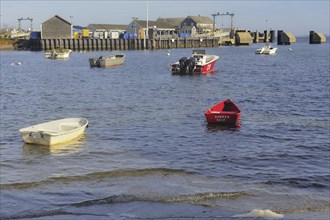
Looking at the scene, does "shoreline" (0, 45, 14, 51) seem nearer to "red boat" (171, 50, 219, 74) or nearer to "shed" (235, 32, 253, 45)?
"shed" (235, 32, 253, 45)

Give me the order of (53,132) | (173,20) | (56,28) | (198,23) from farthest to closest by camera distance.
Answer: (173,20) < (198,23) < (56,28) < (53,132)

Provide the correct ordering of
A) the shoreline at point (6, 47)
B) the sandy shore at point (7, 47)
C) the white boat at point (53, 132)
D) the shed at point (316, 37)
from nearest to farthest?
the white boat at point (53, 132) < the shoreline at point (6, 47) < the sandy shore at point (7, 47) < the shed at point (316, 37)

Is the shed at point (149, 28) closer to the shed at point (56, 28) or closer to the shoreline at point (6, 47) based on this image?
the shed at point (56, 28)

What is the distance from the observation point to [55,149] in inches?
728

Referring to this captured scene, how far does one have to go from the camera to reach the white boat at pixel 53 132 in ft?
60.8

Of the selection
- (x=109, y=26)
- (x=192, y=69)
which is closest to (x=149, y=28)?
(x=109, y=26)

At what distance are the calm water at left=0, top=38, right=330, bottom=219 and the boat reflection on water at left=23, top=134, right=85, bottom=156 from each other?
46 mm

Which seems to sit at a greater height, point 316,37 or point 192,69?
point 316,37

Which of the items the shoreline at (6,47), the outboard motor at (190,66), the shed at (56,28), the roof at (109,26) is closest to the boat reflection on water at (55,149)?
the outboard motor at (190,66)

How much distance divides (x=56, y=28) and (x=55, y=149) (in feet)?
328

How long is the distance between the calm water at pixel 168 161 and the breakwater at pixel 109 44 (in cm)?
7933

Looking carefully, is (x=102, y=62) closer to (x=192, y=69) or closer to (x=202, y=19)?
(x=192, y=69)

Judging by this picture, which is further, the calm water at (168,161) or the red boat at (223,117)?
the red boat at (223,117)

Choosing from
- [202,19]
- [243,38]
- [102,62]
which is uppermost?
[202,19]
